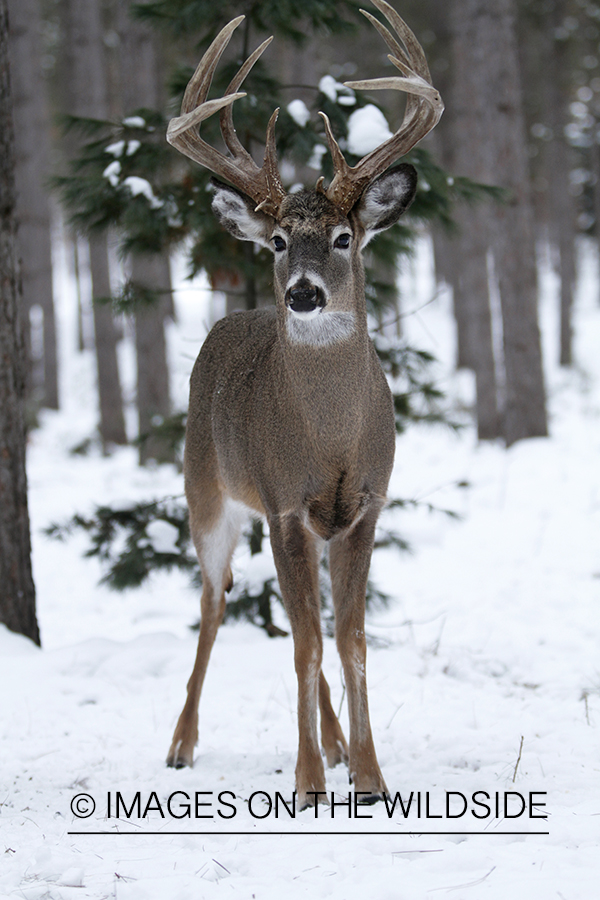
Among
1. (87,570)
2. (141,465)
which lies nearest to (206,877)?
(87,570)

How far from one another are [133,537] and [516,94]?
888 centimetres

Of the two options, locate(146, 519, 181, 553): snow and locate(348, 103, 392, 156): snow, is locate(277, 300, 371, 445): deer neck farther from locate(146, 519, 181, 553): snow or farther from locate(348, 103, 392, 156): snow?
locate(146, 519, 181, 553): snow

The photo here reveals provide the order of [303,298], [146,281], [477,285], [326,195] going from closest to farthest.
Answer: [303,298]
[326,195]
[146,281]
[477,285]

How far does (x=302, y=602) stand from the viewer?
372 cm

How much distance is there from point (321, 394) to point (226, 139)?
145 centimetres

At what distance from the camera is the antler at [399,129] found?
378cm

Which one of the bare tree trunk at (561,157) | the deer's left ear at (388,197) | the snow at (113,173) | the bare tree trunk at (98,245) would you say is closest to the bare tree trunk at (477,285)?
the bare tree trunk at (561,157)

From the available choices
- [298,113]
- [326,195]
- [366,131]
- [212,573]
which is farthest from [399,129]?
[212,573]

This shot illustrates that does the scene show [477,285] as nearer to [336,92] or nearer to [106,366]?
[106,366]

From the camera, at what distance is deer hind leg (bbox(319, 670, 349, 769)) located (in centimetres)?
411

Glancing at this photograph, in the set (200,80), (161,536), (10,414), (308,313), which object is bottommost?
(161,536)

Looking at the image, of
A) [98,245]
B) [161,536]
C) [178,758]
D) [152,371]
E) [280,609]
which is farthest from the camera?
[98,245]

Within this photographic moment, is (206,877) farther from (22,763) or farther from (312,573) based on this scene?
(22,763)

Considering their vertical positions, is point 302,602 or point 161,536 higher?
point 161,536
